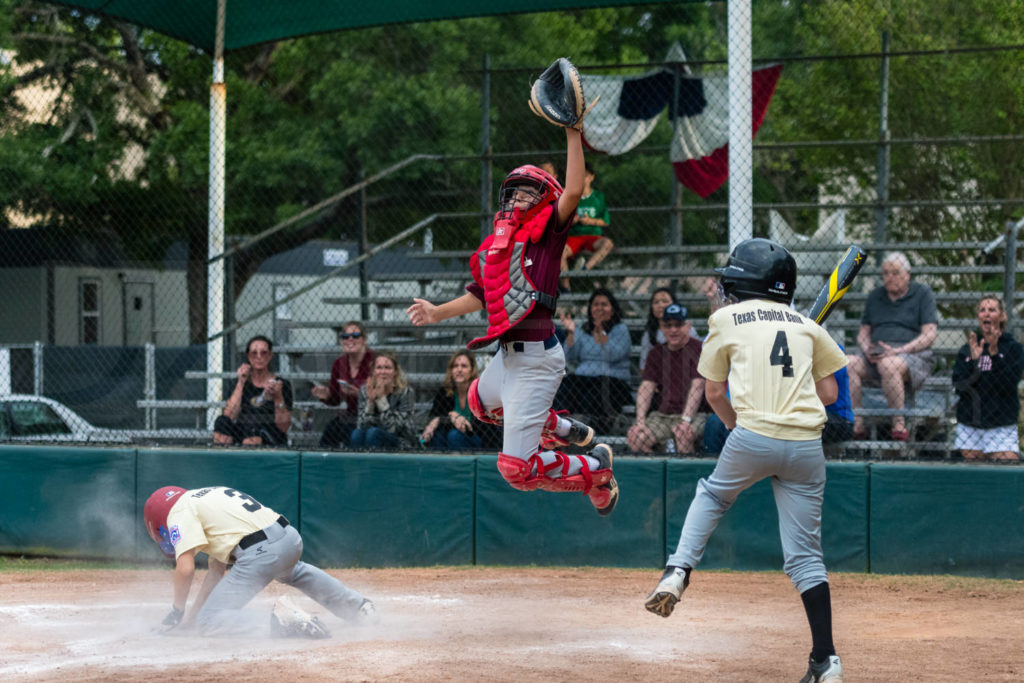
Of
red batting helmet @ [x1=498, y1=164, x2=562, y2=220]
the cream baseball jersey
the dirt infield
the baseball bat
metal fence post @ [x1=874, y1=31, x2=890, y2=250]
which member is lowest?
the dirt infield

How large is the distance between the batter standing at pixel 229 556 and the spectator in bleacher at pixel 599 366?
3274mm

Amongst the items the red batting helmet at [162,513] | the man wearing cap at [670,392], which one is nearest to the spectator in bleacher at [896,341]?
the man wearing cap at [670,392]

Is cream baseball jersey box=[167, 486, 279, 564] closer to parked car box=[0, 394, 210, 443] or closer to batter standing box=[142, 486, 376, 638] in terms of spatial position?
batter standing box=[142, 486, 376, 638]

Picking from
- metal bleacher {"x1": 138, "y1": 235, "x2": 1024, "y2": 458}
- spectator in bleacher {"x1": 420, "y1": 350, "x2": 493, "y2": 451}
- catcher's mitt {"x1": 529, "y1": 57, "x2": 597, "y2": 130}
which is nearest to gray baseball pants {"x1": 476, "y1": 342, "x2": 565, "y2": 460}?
catcher's mitt {"x1": 529, "y1": 57, "x2": 597, "y2": 130}

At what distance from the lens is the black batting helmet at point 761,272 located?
5082 mm

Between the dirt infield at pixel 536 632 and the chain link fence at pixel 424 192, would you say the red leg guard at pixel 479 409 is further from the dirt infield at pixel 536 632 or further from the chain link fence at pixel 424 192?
the chain link fence at pixel 424 192

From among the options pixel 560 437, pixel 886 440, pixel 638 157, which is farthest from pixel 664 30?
pixel 560 437

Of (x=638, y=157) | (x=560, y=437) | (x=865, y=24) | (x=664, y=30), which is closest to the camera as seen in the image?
(x=560, y=437)

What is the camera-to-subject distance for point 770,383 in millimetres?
4965

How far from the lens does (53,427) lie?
1059 centimetres

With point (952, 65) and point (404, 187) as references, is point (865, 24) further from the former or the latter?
point (404, 187)

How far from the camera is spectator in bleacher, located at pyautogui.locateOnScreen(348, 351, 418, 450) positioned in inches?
368

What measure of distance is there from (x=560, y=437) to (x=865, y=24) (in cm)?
1164

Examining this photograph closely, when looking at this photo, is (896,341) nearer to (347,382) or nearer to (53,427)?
(347,382)
